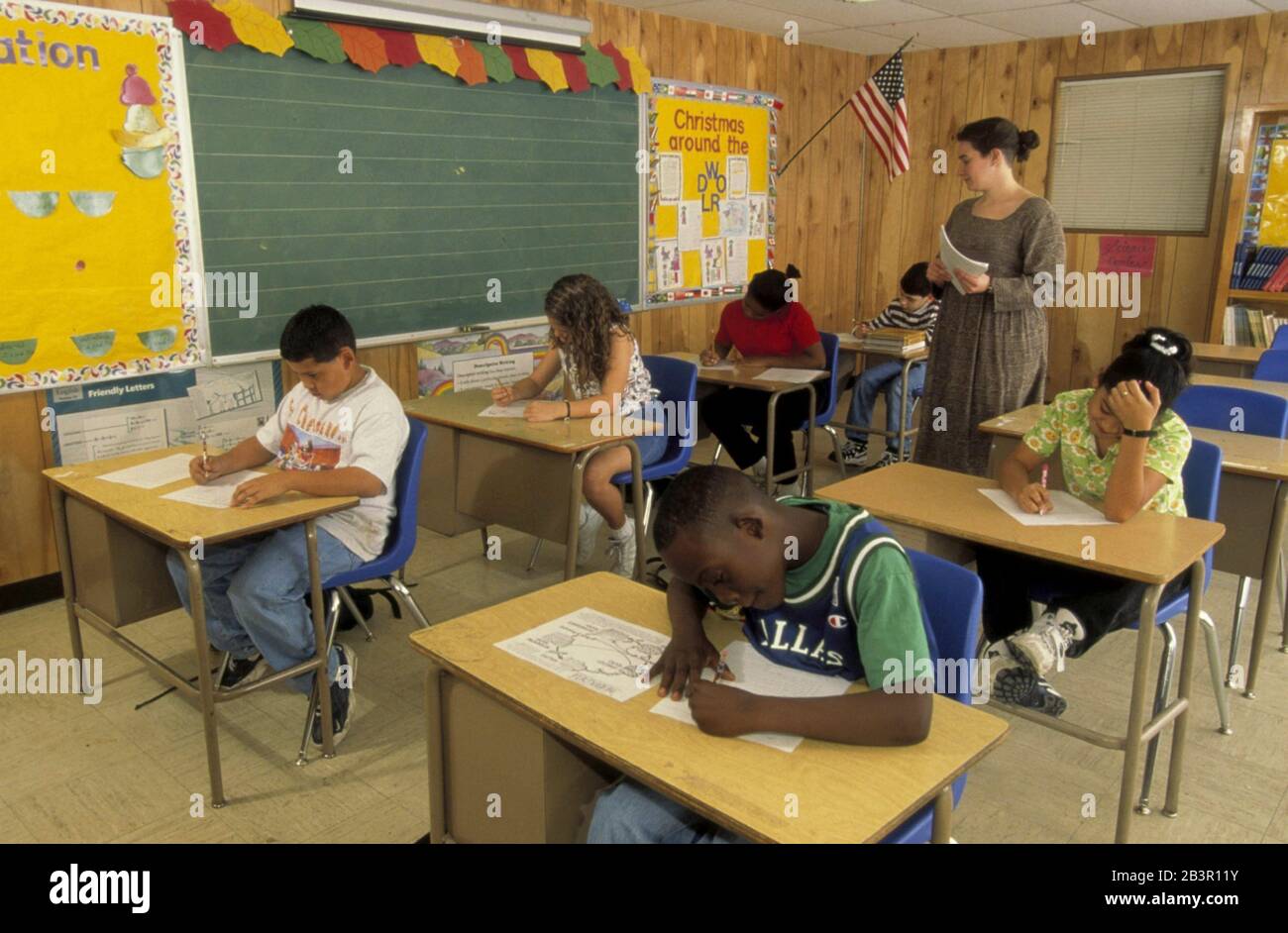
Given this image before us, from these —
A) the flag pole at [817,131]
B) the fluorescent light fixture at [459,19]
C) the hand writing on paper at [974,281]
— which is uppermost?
the fluorescent light fixture at [459,19]

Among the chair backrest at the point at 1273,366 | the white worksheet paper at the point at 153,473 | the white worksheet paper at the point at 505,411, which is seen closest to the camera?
the white worksheet paper at the point at 153,473

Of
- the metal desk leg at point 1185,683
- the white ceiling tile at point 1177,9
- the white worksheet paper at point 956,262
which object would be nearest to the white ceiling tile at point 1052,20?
the white ceiling tile at point 1177,9

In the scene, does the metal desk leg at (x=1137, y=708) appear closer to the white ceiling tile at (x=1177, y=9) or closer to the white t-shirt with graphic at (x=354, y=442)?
the white t-shirt with graphic at (x=354, y=442)

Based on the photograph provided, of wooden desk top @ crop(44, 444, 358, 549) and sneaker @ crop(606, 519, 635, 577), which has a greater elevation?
wooden desk top @ crop(44, 444, 358, 549)

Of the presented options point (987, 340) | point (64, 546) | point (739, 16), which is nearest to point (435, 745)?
point (64, 546)

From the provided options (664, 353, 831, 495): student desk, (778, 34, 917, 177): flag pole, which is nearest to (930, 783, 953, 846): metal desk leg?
(664, 353, 831, 495): student desk

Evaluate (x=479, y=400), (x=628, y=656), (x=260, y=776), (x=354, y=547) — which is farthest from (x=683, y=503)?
(x=479, y=400)

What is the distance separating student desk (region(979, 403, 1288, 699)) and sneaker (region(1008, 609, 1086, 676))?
0.69 m

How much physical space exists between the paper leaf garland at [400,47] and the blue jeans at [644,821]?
3.46 meters

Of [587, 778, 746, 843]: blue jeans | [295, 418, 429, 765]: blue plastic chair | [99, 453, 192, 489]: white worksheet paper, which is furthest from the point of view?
[295, 418, 429, 765]: blue plastic chair

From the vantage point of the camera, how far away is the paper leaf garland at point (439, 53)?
13.5 ft

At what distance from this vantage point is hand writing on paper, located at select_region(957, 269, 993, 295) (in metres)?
3.02

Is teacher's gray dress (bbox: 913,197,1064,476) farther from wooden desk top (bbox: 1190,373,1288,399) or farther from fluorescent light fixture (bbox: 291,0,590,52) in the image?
fluorescent light fixture (bbox: 291,0,590,52)
